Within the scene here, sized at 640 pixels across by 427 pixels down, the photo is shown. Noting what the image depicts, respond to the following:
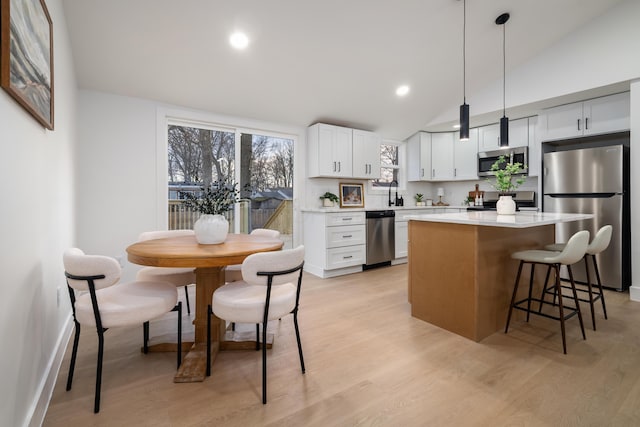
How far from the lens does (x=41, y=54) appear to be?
1602 mm

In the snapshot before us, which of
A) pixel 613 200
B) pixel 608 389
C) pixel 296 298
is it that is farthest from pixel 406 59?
pixel 608 389

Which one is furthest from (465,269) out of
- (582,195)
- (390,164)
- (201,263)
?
(390,164)

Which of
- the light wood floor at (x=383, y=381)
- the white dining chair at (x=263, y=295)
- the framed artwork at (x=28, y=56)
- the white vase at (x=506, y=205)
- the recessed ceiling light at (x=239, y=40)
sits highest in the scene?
the recessed ceiling light at (x=239, y=40)

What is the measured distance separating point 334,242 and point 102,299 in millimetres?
2789

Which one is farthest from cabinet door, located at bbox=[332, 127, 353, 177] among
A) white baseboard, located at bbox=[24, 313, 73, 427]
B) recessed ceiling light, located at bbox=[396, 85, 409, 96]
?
white baseboard, located at bbox=[24, 313, 73, 427]

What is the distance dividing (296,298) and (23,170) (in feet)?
4.81

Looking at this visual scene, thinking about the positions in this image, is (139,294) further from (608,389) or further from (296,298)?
(608,389)

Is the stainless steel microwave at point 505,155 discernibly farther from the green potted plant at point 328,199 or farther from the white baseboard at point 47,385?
the white baseboard at point 47,385

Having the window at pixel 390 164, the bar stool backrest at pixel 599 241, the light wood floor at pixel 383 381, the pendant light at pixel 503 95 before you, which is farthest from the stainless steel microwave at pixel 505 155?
the light wood floor at pixel 383 381

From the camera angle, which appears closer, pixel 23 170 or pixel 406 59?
pixel 23 170

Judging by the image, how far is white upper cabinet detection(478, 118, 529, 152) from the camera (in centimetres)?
442

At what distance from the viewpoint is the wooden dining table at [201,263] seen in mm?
1642

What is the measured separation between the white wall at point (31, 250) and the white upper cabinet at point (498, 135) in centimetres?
534

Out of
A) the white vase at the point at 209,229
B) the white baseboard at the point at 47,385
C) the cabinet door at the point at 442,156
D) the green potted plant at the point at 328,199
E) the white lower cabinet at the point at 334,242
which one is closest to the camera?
the white baseboard at the point at 47,385
